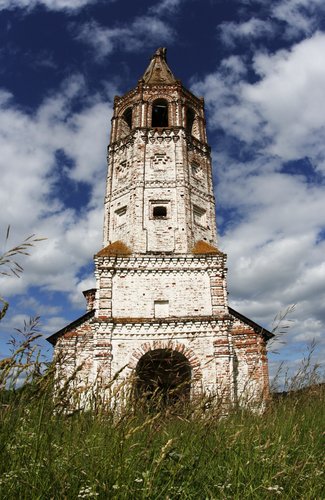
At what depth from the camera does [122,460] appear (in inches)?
82.5

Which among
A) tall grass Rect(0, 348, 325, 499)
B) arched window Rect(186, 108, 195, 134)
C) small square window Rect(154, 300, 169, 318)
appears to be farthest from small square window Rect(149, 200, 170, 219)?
tall grass Rect(0, 348, 325, 499)

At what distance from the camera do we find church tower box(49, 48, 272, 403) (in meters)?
13.0

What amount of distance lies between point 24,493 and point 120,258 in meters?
12.3

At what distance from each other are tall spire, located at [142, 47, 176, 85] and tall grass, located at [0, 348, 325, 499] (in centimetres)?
1888

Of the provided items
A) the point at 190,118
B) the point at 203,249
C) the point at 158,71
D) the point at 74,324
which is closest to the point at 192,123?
the point at 190,118

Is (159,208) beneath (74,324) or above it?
above

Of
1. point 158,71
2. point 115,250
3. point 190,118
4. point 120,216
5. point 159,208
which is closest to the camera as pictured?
point 115,250

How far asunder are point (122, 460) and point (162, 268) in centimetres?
1216

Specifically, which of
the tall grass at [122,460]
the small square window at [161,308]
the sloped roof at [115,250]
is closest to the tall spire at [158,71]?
the sloped roof at [115,250]

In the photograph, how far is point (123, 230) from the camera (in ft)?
50.7

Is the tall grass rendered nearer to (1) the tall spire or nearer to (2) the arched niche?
(2) the arched niche

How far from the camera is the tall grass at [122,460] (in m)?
1.97

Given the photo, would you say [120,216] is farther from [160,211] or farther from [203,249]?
[203,249]

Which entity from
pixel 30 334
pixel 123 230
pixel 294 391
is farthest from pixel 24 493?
pixel 123 230
